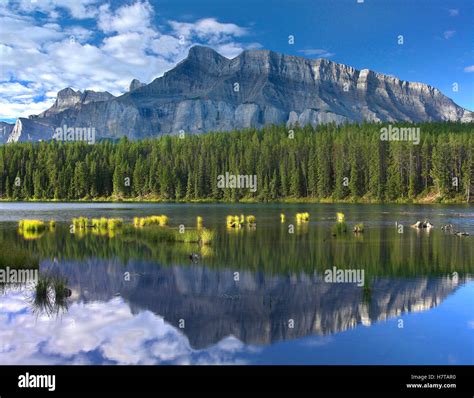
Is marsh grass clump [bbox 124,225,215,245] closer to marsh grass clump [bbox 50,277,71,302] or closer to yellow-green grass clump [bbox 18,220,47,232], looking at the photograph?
yellow-green grass clump [bbox 18,220,47,232]

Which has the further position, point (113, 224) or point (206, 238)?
point (113, 224)

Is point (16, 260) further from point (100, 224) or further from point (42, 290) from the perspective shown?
point (100, 224)

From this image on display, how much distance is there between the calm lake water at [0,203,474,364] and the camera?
1562 cm

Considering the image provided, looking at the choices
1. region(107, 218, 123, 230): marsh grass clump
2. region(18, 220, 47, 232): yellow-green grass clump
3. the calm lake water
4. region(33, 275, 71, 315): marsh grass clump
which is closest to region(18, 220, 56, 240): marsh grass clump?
region(18, 220, 47, 232): yellow-green grass clump

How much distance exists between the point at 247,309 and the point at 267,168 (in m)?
145

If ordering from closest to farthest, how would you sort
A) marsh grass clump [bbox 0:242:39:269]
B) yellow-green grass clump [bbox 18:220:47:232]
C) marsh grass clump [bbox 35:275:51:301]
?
marsh grass clump [bbox 35:275:51:301] < marsh grass clump [bbox 0:242:39:269] < yellow-green grass clump [bbox 18:220:47:232]

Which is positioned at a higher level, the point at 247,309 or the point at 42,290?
the point at 42,290

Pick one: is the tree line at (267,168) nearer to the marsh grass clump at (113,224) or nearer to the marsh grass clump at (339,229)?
the marsh grass clump at (339,229)

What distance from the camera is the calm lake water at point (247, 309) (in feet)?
51.2

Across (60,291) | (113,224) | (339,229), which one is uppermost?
(113,224)

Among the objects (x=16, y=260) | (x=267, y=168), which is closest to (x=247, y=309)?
(x=16, y=260)

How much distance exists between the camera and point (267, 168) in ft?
539

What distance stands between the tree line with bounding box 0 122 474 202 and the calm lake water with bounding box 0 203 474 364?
357 ft

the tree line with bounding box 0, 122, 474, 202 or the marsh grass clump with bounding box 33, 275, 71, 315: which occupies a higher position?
the tree line with bounding box 0, 122, 474, 202
